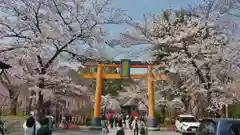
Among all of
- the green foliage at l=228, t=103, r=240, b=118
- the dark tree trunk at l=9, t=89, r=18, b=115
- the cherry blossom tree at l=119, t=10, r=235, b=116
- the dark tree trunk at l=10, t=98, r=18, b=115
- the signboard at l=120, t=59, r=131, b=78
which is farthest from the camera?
the signboard at l=120, t=59, r=131, b=78

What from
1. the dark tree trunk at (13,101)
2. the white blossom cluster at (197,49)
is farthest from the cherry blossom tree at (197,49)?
the dark tree trunk at (13,101)

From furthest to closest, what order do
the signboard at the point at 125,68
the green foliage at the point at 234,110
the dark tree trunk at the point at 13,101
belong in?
the signboard at the point at 125,68, the green foliage at the point at 234,110, the dark tree trunk at the point at 13,101

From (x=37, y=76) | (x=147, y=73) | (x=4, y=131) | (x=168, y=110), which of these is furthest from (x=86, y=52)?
(x=168, y=110)

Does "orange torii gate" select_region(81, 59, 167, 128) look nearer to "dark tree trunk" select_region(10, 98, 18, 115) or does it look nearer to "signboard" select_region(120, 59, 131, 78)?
"signboard" select_region(120, 59, 131, 78)

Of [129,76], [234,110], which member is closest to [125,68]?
[129,76]

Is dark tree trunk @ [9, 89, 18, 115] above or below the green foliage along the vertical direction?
above

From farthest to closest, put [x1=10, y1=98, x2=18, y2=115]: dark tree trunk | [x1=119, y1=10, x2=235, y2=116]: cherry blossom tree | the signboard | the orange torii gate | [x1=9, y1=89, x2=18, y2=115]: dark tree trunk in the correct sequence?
the signboard, the orange torii gate, [x1=10, y1=98, x2=18, y2=115]: dark tree trunk, [x1=9, y1=89, x2=18, y2=115]: dark tree trunk, [x1=119, y1=10, x2=235, y2=116]: cherry blossom tree

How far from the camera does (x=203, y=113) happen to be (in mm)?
20312

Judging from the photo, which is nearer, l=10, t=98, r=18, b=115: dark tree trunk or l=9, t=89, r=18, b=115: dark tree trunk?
l=9, t=89, r=18, b=115: dark tree trunk

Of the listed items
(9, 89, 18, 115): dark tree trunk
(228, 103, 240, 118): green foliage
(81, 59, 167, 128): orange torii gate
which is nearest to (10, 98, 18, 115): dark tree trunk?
(9, 89, 18, 115): dark tree trunk

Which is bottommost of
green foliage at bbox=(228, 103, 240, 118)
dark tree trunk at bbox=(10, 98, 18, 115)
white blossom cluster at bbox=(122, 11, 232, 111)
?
green foliage at bbox=(228, 103, 240, 118)

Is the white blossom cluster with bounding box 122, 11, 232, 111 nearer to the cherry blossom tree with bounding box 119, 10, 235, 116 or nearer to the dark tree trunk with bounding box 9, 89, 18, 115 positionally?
the cherry blossom tree with bounding box 119, 10, 235, 116

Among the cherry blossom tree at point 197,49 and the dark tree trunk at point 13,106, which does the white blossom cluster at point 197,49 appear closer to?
the cherry blossom tree at point 197,49

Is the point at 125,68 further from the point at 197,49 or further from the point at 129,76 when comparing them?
the point at 197,49
